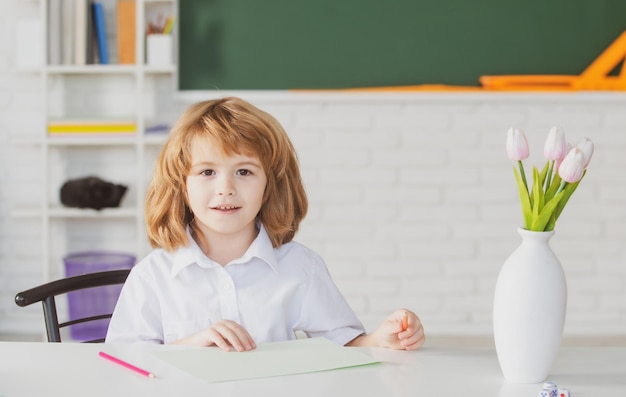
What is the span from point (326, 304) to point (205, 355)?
0.39 m

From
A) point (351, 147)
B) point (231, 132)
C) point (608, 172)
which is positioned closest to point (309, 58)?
point (351, 147)

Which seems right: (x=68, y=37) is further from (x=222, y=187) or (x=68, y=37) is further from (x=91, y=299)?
(x=222, y=187)

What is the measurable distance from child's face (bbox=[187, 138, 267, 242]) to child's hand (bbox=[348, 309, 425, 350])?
34 centimetres

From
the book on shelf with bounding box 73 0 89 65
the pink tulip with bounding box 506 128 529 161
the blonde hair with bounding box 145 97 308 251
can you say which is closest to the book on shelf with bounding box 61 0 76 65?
the book on shelf with bounding box 73 0 89 65

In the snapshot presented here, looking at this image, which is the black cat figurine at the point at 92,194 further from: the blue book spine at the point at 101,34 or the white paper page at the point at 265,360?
the white paper page at the point at 265,360

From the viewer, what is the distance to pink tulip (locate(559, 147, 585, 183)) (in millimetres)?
1186

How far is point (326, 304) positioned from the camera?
1687 mm

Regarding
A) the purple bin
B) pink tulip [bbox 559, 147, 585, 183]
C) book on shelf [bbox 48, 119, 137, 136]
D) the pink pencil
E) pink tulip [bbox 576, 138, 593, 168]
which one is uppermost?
pink tulip [bbox 576, 138, 593, 168]

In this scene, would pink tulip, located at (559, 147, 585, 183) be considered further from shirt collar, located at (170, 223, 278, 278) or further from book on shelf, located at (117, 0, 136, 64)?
book on shelf, located at (117, 0, 136, 64)

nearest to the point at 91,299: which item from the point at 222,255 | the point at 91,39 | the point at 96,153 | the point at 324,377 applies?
the point at 96,153

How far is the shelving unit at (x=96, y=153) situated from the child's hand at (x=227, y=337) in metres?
2.24

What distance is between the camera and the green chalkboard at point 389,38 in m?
3.69

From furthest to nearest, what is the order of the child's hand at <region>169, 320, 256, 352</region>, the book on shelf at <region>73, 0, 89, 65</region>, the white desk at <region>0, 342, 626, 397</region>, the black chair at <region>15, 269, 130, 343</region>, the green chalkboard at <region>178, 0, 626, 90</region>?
the green chalkboard at <region>178, 0, 626, 90</region>
the book on shelf at <region>73, 0, 89, 65</region>
the black chair at <region>15, 269, 130, 343</region>
the child's hand at <region>169, 320, 256, 352</region>
the white desk at <region>0, 342, 626, 397</region>

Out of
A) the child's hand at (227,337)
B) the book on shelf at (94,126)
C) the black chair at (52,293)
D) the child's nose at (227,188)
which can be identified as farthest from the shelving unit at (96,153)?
the child's hand at (227,337)
